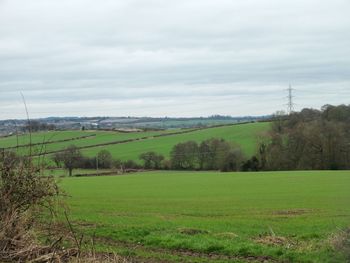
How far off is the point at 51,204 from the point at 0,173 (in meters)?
1.28

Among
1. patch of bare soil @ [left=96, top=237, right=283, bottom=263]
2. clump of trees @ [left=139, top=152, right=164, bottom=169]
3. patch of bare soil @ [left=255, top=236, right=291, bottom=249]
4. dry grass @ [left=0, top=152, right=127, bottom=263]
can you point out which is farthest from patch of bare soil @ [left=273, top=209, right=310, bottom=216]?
clump of trees @ [left=139, top=152, right=164, bottom=169]

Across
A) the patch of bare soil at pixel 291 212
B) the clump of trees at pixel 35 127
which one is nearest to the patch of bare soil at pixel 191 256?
the clump of trees at pixel 35 127

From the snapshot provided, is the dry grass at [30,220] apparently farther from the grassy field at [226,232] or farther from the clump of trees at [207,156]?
the clump of trees at [207,156]

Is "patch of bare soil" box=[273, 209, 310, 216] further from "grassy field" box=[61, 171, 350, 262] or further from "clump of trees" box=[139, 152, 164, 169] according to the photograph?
"clump of trees" box=[139, 152, 164, 169]

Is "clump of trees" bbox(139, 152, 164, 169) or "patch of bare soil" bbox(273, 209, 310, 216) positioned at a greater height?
"patch of bare soil" bbox(273, 209, 310, 216)

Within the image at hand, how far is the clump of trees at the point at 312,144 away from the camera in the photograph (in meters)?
88.2

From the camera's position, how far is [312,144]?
90062 mm

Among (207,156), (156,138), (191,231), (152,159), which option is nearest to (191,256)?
(191,231)

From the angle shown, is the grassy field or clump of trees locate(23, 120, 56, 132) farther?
the grassy field

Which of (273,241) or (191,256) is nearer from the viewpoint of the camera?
(191,256)

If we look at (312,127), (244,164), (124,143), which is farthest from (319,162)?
(124,143)

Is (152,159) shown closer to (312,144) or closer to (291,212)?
(312,144)

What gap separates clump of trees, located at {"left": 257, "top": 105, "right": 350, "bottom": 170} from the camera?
88.2 m

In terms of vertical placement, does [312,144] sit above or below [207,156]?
above
